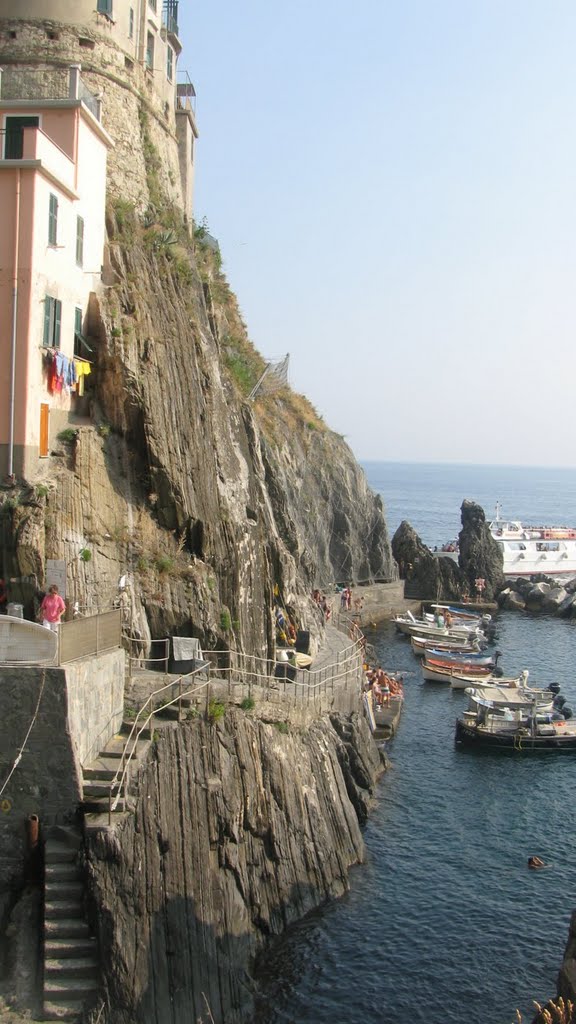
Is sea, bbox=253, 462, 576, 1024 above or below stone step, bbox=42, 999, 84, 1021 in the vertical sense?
below

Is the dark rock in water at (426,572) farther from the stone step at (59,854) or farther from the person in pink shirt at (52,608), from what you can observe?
the stone step at (59,854)

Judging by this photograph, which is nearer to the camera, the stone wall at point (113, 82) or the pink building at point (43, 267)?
the pink building at point (43, 267)

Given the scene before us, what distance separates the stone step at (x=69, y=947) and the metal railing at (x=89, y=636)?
18.4 ft

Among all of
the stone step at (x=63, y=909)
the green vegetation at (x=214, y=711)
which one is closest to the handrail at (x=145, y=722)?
the green vegetation at (x=214, y=711)

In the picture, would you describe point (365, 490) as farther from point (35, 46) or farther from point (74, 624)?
point (74, 624)

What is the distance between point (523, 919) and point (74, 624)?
17.1 m

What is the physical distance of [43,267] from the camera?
26.6 meters

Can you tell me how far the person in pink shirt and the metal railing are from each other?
69cm

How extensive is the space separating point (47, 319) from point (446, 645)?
159 feet

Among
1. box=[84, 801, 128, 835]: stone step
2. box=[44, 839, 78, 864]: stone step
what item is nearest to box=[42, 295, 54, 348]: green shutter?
box=[84, 801, 128, 835]: stone step

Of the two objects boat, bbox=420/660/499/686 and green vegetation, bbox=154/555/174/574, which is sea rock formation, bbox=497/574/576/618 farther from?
green vegetation, bbox=154/555/174/574

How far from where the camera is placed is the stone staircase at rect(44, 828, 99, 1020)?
1844 centimetres

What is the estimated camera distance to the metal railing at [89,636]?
69.4 feet

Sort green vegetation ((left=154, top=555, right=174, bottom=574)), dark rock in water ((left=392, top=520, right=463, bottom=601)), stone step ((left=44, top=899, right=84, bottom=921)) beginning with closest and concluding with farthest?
stone step ((left=44, top=899, right=84, bottom=921)) → green vegetation ((left=154, top=555, right=174, bottom=574)) → dark rock in water ((left=392, top=520, right=463, bottom=601))
